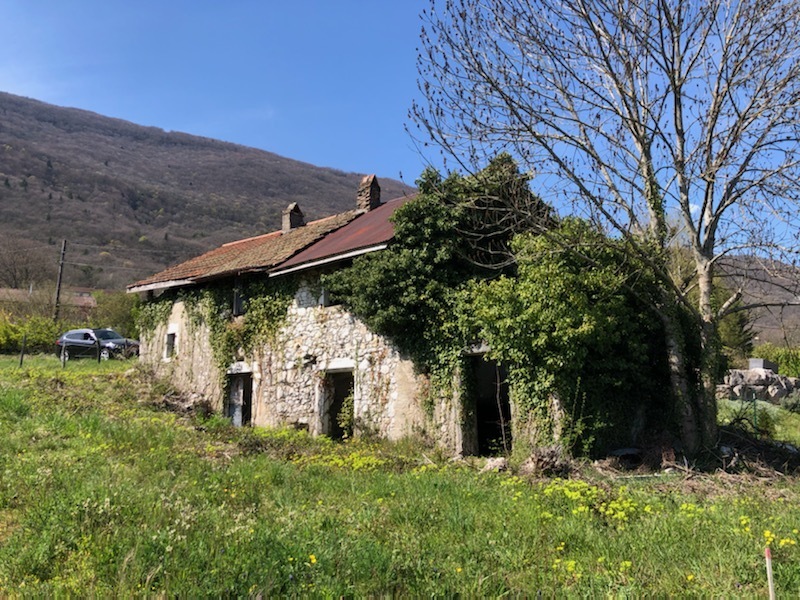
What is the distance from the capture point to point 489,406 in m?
16.0

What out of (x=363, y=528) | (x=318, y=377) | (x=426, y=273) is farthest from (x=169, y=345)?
(x=363, y=528)

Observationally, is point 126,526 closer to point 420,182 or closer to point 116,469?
point 116,469

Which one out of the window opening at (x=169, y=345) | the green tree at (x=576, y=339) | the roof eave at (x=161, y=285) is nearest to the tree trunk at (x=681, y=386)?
the green tree at (x=576, y=339)

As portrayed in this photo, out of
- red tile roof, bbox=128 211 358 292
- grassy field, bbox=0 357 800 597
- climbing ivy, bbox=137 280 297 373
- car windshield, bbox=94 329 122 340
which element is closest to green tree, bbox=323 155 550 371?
grassy field, bbox=0 357 800 597

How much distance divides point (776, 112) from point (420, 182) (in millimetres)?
7075

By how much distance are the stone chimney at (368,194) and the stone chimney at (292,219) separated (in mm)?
3122

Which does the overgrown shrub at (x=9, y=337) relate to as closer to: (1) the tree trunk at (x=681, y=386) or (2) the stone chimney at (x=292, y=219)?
(2) the stone chimney at (x=292, y=219)

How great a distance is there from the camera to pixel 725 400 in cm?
2155

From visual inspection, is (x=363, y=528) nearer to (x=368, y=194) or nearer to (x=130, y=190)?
(x=368, y=194)

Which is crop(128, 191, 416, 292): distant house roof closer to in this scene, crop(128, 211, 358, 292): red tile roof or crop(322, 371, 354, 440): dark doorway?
crop(128, 211, 358, 292): red tile roof

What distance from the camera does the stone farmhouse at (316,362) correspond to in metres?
14.4

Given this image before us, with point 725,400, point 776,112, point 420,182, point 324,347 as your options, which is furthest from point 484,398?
Answer: point 725,400

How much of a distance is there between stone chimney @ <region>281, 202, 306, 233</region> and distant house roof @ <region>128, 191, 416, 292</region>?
26 centimetres

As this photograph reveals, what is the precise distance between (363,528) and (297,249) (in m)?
13.3
